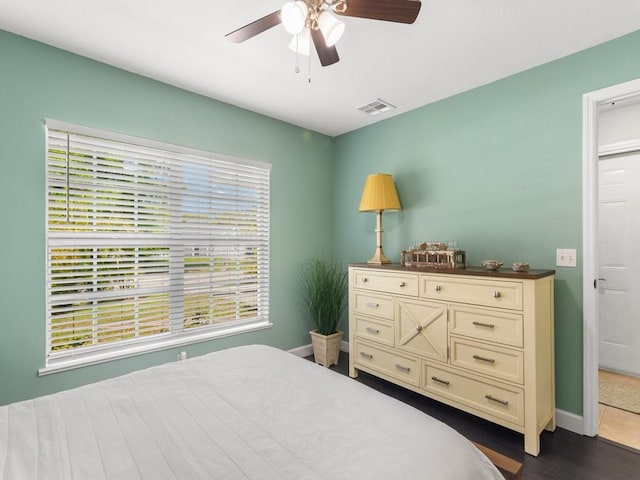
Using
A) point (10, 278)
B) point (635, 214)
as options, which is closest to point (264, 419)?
point (10, 278)

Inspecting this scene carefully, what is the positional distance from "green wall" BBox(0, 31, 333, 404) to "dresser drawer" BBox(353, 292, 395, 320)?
1000 millimetres

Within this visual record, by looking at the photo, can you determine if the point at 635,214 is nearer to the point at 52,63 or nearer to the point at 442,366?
the point at 442,366

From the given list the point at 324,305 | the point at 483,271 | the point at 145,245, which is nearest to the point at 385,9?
the point at 483,271

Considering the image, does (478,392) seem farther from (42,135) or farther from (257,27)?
(42,135)

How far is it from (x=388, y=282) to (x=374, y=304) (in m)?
0.26

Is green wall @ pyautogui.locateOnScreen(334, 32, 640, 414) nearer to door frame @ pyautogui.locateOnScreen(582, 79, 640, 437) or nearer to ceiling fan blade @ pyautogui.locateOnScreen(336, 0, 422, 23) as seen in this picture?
door frame @ pyautogui.locateOnScreen(582, 79, 640, 437)

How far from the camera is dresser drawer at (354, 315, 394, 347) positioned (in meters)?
2.73

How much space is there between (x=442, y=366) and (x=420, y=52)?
221cm

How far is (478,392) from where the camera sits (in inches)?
86.2

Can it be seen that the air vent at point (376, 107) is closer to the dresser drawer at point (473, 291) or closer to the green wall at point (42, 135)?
the green wall at point (42, 135)

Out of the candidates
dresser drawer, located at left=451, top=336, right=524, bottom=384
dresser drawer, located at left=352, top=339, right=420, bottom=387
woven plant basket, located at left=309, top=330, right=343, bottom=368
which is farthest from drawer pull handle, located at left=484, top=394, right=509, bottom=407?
woven plant basket, located at left=309, top=330, right=343, bottom=368

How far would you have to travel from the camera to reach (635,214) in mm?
3047

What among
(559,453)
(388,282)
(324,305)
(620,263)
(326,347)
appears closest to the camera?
(559,453)

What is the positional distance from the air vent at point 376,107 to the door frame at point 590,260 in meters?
1.48
